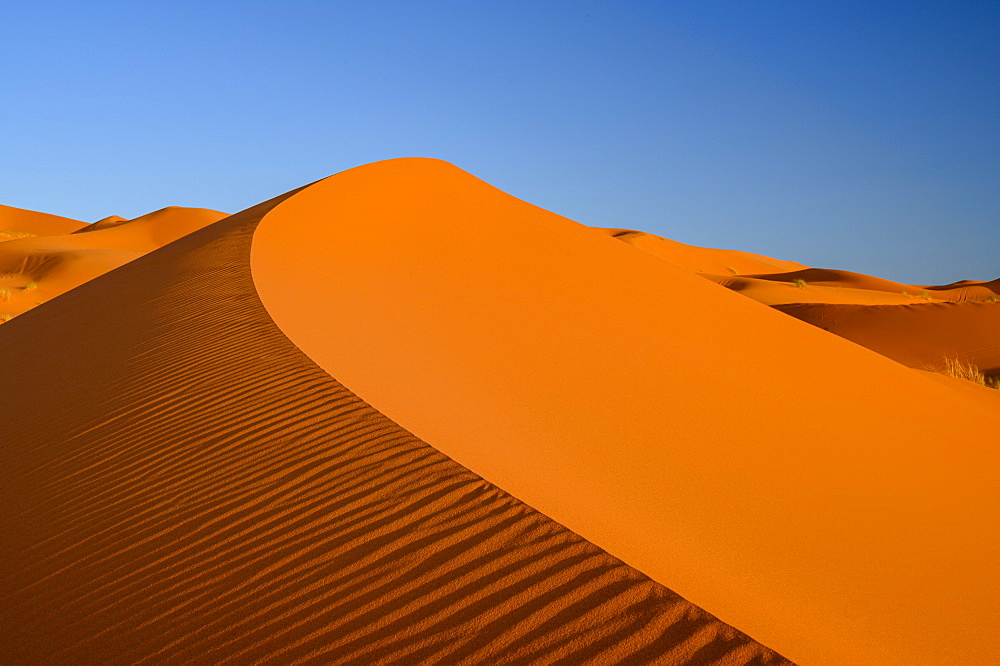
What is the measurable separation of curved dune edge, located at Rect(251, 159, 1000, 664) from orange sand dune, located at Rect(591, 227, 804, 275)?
4028 cm

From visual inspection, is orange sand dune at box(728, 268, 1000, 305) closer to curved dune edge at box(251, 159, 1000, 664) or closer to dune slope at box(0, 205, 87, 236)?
curved dune edge at box(251, 159, 1000, 664)

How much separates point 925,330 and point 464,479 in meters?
19.0

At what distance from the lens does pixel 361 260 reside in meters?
10.5

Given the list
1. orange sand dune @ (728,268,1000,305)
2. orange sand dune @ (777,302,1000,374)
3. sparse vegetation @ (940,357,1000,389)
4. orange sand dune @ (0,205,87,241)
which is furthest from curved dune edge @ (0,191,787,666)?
orange sand dune @ (0,205,87,241)

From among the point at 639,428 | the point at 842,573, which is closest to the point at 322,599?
the point at 842,573

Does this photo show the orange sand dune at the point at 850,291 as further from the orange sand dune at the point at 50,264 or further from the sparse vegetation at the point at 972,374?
the orange sand dune at the point at 50,264

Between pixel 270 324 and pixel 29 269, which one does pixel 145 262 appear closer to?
pixel 270 324

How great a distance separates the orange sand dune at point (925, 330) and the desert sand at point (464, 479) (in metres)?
7.72

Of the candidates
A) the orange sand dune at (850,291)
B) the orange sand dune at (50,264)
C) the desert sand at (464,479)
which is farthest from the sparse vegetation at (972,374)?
the orange sand dune at (50,264)

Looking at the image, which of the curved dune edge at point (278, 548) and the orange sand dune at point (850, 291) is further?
the orange sand dune at point (850, 291)

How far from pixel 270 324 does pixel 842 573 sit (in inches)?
187

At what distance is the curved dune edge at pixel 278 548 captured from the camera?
8.89 feet

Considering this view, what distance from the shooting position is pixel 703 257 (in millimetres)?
64875

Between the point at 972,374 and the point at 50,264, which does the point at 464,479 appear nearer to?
the point at 972,374
